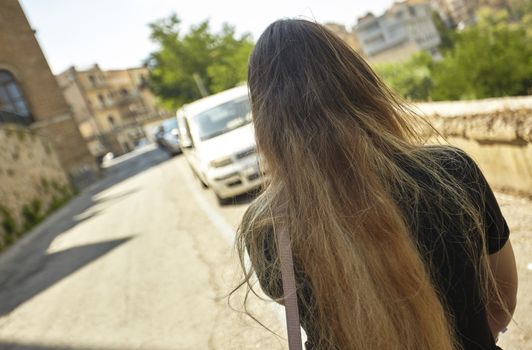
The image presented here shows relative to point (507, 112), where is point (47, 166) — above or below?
above

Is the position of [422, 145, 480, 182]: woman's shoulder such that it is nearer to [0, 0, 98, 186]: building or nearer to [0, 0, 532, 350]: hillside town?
[0, 0, 532, 350]: hillside town

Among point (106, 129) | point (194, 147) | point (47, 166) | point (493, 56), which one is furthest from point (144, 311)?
point (106, 129)

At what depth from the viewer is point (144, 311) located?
405 cm

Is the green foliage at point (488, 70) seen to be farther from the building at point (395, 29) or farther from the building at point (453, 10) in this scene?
the building at point (453, 10)

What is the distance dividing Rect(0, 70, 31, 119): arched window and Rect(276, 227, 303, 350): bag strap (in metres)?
26.9

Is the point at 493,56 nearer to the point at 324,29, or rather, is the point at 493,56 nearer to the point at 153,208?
the point at 153,208

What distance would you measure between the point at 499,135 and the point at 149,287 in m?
3.79

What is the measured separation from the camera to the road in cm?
310

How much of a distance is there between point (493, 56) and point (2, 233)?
12627 mm

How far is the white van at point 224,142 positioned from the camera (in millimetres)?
6523

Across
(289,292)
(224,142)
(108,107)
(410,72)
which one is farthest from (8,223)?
(108,107)

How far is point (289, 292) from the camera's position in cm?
101

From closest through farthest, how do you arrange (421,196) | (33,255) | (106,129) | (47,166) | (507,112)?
(421,196), (507,112), (33,255), (47,166), (106,129)

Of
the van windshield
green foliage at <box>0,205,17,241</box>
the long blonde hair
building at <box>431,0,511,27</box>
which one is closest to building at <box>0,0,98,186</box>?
green foliage at <box>0,205,17,241</box>
